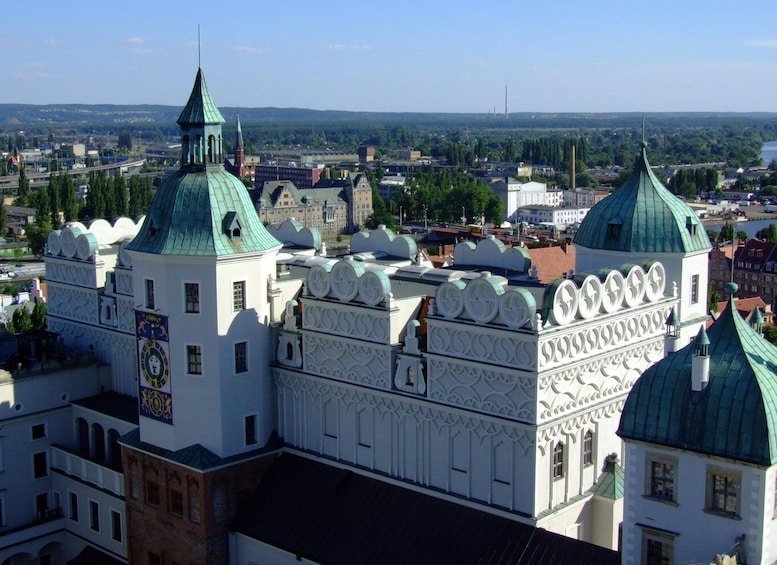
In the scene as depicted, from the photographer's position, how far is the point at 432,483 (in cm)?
3219

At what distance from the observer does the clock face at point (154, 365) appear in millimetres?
35688

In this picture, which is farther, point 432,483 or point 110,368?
point 110,368

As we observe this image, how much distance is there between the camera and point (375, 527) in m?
32.2

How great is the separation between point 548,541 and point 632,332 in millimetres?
7692

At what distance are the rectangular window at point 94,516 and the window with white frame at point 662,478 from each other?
24682mm

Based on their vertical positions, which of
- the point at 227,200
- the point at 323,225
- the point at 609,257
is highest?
the point at 227,200

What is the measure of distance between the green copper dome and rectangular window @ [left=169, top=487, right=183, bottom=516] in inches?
336

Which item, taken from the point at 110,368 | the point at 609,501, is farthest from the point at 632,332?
the point at 110,368

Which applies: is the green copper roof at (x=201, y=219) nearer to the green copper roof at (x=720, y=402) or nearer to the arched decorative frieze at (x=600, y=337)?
the arched decorative frieze at (x=600, y=337)

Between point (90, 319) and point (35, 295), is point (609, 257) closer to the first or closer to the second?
point (90, 319)

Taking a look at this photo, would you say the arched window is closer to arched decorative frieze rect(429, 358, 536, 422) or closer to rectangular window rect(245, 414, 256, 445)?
arched decorative frieze rect(429, 358, 536, 422)

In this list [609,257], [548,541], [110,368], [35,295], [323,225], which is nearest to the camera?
[548,541]

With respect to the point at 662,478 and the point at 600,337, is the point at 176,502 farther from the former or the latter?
the point at 662,478

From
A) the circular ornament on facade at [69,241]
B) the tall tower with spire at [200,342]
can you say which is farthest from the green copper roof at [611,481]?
the circular ornament on facade at [69,241]
